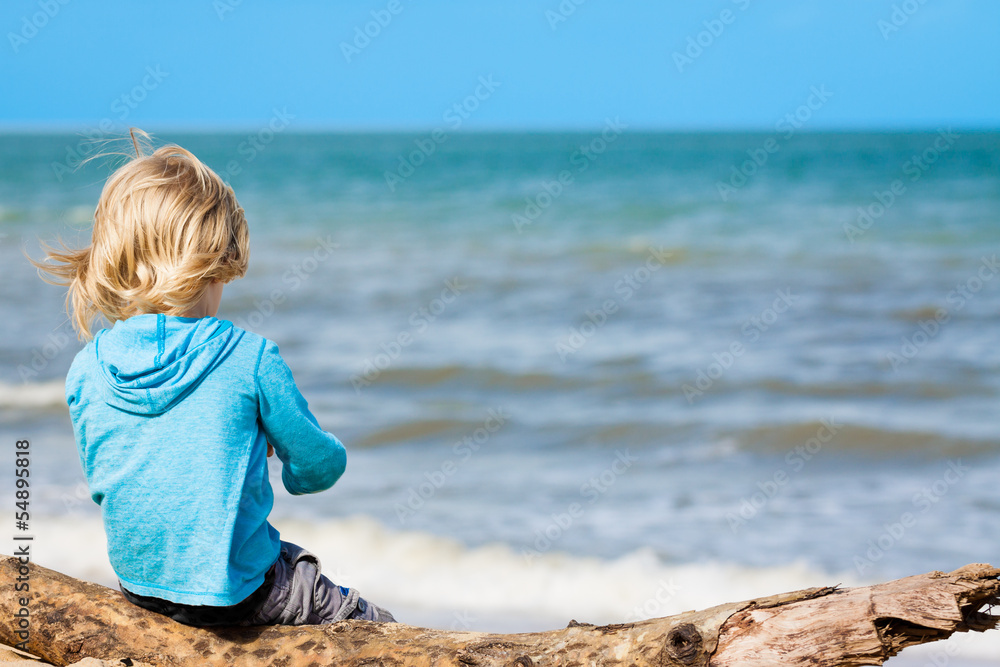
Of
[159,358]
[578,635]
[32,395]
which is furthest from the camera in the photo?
[32,395]

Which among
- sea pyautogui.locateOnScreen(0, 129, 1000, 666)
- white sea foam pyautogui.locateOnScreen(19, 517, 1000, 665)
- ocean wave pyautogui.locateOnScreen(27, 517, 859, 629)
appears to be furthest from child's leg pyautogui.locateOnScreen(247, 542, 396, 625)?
ocean wave pyautogui.locateOnScreen(27, 517, 859, 629)

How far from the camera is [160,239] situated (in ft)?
5.99

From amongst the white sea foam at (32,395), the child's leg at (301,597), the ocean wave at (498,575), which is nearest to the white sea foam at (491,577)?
the ocean wave at (498,575)

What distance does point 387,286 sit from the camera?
10242mm

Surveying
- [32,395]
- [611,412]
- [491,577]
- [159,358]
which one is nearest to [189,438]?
[159,358]

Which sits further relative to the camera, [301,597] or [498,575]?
[498,575]

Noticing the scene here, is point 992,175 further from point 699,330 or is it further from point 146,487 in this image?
point 146,487

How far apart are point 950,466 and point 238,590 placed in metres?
4.35

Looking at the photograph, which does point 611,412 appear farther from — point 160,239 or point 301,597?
point 160,239

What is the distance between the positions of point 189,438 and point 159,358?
0.18 meters

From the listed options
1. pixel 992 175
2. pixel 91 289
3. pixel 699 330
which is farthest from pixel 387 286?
pixel 992 175

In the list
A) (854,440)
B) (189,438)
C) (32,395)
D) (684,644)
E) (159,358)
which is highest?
(32,395)

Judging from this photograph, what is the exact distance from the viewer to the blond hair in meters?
1.83

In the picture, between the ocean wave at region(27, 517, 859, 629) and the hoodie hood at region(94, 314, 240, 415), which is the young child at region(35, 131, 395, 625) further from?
the ocean wave at region(27, 517, 859, 629)
